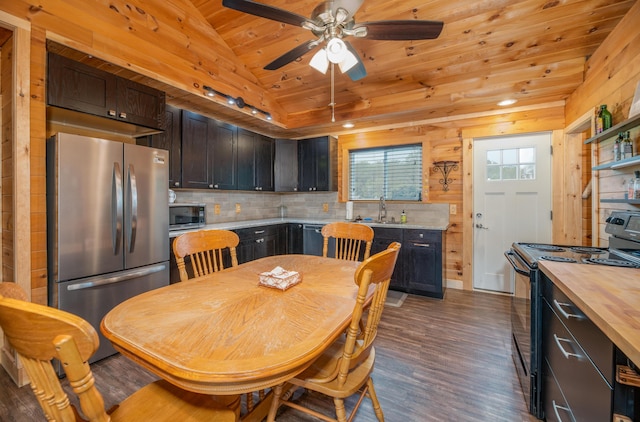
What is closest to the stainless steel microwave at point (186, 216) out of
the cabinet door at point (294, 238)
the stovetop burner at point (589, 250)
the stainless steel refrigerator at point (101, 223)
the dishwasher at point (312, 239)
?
the stainless steel refrigerator at point (101, 223)

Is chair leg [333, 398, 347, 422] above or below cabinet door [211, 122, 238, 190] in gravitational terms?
below

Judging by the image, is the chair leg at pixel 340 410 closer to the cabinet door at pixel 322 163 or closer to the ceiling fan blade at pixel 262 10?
the ceiling fan blade at pixel 262 10

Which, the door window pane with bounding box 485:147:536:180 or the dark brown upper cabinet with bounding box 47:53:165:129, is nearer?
the dark brown upper cabinet with bounding box 47:53:165:129

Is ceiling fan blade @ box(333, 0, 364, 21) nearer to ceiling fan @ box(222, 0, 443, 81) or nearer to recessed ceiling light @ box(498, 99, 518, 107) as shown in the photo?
ceiling fan @ box(222, 0, 443, 81)

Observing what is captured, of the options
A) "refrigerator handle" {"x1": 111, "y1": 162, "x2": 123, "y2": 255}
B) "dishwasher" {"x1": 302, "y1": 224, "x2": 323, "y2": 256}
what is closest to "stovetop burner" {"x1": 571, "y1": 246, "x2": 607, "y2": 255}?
"dishwasher" {"x1": 302, "y1": 224, "x2": 323, "y2": 256}

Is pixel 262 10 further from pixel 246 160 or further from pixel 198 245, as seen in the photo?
pixel 246 160

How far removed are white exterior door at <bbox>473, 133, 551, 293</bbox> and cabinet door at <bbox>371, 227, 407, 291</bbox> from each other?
105cm

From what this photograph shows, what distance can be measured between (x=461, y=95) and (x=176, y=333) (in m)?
3.54

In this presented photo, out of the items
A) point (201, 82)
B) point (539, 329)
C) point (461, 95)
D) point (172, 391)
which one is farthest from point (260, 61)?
point (539, 329)

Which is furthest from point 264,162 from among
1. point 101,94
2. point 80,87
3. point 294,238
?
point 80,87

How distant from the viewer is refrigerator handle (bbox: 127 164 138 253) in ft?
7.53

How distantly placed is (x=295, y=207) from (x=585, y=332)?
4.40m

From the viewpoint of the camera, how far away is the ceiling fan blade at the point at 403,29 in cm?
171

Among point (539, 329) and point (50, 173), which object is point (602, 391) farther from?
point (50, 173)
